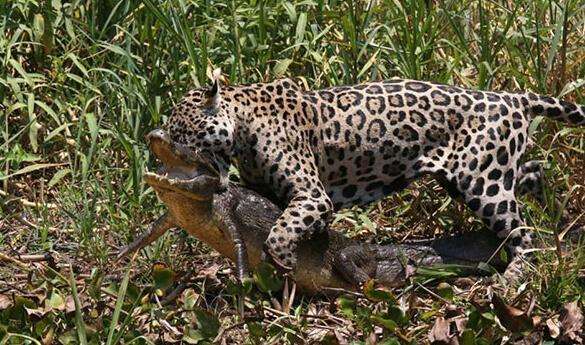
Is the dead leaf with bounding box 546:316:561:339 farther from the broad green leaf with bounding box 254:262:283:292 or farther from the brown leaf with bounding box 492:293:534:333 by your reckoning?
the broad green leaf with bounding box 254:262:283:292

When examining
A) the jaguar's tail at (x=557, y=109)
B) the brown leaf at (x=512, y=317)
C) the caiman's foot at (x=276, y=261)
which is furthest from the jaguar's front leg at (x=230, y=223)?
the jaguar's tail at (x=557, y=109)

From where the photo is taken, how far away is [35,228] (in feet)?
27.0

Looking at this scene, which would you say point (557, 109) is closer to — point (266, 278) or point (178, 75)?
point (266, 278)

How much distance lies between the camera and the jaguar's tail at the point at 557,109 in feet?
25.7

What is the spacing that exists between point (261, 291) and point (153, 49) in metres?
2.38

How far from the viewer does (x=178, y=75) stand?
27.9ft

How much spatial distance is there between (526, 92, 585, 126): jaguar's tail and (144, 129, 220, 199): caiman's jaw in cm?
196

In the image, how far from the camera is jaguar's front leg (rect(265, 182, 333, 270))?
704 cm

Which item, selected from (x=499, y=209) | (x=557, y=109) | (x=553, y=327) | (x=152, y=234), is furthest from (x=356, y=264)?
(x=557, y=109)

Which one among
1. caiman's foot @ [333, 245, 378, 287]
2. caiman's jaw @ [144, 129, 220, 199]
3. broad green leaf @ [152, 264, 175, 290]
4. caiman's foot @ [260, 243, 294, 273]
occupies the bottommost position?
caiman's foot @ [333, 245, 378, 287]

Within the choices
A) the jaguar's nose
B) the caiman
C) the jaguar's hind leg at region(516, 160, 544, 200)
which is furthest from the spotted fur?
the jaguar's nose

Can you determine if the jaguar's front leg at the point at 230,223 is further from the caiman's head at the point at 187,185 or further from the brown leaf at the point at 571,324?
the brown leaf at the point at 571,324

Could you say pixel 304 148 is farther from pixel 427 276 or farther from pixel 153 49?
pixel 153 49

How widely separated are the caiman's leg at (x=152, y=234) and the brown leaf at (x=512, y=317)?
5.60 ft
